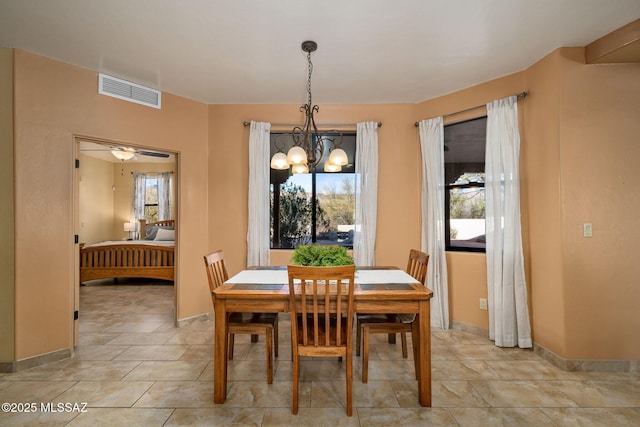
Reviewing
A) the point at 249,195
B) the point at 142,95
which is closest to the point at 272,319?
the point at 249,195

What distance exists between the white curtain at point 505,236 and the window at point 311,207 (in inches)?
62.4

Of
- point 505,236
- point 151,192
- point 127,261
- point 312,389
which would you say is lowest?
point 312,389

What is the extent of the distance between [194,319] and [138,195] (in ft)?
17.3

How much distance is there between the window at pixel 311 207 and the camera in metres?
3.89

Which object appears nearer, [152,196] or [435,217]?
[435,217]

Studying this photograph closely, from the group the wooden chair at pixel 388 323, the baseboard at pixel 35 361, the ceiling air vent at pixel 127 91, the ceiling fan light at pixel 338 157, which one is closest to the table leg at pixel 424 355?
the wooden chair at pixel 388 323

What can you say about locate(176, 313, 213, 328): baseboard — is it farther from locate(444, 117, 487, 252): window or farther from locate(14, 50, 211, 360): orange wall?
locate(444, 117, 487, 252): window

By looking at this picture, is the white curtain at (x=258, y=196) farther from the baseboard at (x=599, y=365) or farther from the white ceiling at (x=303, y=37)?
the baseboard at (x=599, y=365)

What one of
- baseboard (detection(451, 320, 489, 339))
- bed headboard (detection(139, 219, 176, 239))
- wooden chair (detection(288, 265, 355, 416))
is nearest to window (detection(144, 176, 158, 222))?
bed headboard (detection(139, 219, 176, 239))

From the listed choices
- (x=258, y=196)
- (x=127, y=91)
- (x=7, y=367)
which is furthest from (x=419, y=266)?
(x=7, y=367)

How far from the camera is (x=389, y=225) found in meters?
3.73

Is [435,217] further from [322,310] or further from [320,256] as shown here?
[322,310]

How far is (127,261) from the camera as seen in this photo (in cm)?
541

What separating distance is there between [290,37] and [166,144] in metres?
1.92
